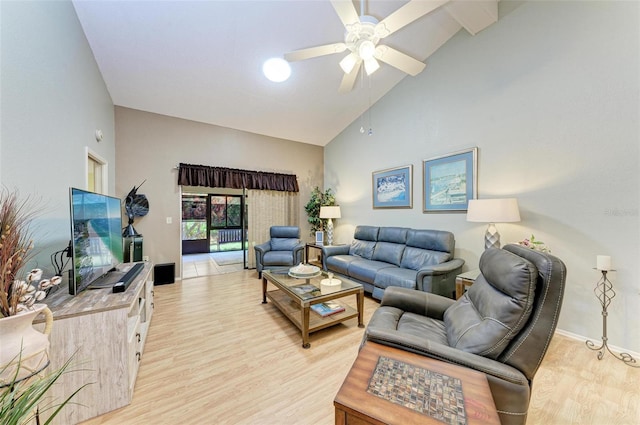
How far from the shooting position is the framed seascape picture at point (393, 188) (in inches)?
152

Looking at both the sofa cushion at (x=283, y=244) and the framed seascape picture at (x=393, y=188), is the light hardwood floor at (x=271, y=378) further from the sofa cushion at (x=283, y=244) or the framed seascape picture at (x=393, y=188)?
the framed seascape picture at (x=393, y=188)

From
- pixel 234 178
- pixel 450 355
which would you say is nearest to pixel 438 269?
pixel 450 355

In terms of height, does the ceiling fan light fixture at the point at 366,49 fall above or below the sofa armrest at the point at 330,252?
above

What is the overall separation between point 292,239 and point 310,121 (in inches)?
95.5

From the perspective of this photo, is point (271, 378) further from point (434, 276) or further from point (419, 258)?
point (419, 258)

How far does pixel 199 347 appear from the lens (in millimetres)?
2174

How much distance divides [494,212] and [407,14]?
6.69 feet

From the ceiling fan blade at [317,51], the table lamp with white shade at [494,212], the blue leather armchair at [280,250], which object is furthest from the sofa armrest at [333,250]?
the ceiling fan blade at [317,51]

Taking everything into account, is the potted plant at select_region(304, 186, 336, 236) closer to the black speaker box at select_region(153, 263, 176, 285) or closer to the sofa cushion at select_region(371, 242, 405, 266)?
the sofa cushion at select_region(371, 242, 405, 266)

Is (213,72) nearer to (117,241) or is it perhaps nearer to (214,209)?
(117,241)

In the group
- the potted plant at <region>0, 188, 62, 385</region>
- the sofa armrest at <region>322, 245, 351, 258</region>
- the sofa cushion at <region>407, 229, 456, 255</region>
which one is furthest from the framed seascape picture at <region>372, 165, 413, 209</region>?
the potted plant at <region>0, 188, 62, 385</region>

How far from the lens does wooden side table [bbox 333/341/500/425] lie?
0.85 meters

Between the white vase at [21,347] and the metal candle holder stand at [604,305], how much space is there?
12.5 feet

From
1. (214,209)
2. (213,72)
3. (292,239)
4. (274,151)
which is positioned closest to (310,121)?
(274,151)
